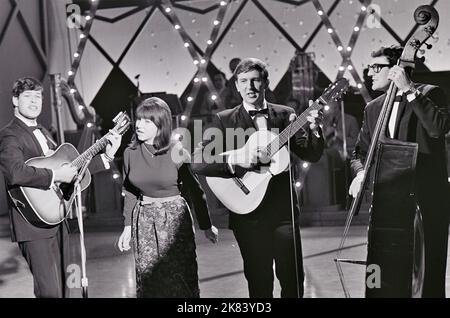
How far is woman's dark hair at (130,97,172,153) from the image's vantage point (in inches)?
112

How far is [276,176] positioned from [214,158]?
0.28 meters

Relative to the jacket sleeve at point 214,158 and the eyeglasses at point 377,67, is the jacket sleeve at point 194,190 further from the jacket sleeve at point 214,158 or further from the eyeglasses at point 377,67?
the eyeglasses at point 377,67

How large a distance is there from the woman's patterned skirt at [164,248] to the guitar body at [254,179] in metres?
0.20

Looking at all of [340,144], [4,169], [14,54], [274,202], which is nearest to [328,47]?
[340,144]

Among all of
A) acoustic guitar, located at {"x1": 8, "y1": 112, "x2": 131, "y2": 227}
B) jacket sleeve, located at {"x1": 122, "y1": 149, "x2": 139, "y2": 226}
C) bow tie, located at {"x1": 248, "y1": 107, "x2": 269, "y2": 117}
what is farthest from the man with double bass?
acoustic guitar, located at {"x1": 8, "y1": 112, "x2": 131, "y2": 227}

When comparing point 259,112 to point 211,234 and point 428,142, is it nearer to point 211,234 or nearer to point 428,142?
point 211,234

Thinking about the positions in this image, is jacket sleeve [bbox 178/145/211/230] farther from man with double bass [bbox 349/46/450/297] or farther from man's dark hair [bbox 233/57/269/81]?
man with double bass [bbox 349/46/450/297]

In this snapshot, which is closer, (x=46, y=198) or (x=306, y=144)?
(x=306, y=144)

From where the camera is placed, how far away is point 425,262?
2740 mm

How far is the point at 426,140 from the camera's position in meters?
2.70

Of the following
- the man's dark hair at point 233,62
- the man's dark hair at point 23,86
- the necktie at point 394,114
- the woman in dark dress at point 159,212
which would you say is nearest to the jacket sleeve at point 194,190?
the woman in dark dress at point 159,212

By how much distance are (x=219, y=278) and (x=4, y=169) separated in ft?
4.09

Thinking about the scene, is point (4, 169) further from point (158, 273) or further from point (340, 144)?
point (340, 144)

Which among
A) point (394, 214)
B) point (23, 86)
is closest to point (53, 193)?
point (23, 86)
